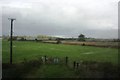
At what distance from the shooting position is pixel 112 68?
11250mm

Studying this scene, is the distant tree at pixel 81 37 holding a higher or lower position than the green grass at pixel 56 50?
higher

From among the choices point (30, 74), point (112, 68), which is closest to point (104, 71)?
point (112, 68)

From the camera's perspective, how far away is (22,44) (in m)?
32.4

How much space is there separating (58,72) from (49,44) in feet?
61.3

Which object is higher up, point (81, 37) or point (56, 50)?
point (81, 37)

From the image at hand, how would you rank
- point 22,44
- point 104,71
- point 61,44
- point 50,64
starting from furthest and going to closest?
point 22,44 → point 61,44 → point 50,64 → point 104,71

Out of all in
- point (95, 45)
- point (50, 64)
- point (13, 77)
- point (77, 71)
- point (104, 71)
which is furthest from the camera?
point (95, 45)

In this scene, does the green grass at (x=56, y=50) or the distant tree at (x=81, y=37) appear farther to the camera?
the distant tree at (x=81, y=37)

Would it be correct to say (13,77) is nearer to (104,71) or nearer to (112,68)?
(104,71)

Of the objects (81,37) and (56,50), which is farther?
(81,37)

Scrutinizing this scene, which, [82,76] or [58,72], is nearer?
[82,76]

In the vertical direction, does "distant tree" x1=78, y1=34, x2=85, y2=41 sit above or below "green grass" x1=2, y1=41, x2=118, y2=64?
above

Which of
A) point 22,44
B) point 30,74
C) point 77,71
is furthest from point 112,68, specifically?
point 22,44

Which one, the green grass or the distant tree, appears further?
the distant tree
